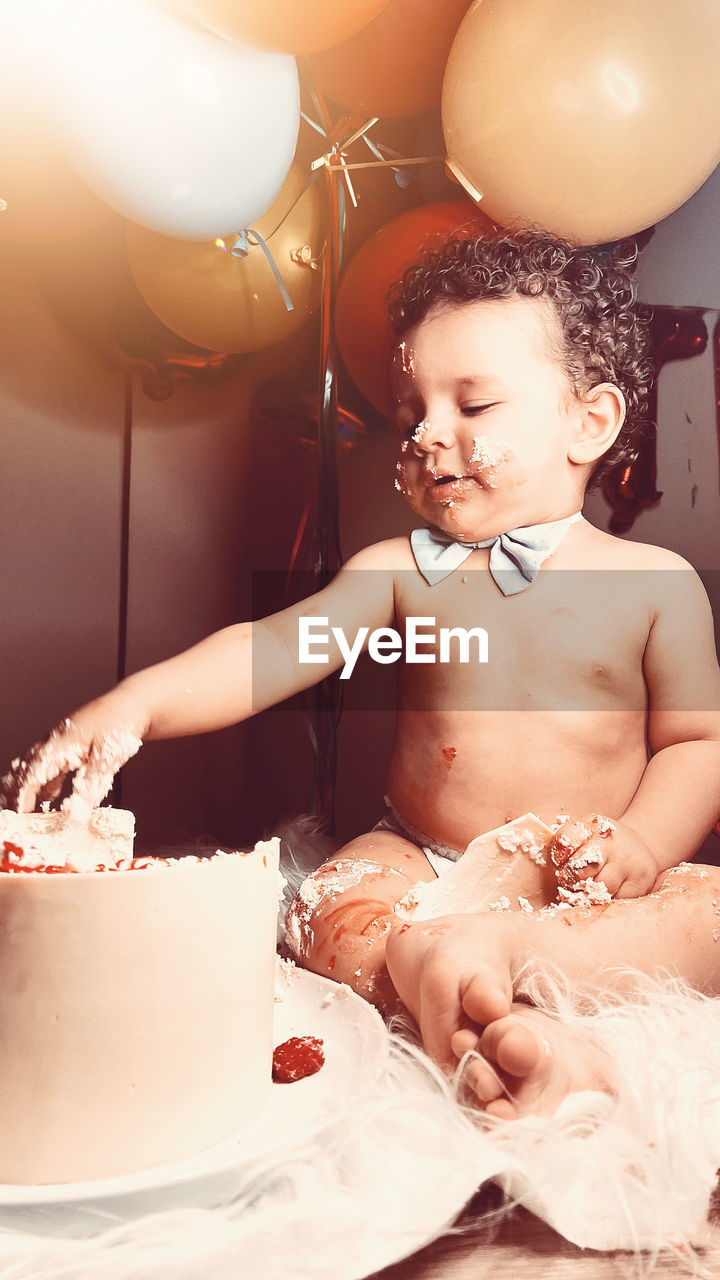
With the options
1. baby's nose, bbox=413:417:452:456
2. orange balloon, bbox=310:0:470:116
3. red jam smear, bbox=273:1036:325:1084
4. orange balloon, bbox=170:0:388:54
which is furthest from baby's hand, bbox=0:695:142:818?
orange balloon, bbox=310:0:470:116

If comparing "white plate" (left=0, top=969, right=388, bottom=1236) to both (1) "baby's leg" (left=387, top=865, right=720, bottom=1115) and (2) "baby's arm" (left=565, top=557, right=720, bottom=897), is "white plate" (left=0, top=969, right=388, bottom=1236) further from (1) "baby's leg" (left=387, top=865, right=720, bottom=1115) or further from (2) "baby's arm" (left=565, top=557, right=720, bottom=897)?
(2) "baby's arm" (left=565, top=557, right=720, bottom=897)

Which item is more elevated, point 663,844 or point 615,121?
point 615,121

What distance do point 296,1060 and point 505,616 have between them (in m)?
0.59

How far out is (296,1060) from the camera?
22.8 inches

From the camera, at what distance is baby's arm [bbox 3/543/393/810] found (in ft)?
2.91

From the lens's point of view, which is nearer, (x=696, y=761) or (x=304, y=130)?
(x=696, y=761)

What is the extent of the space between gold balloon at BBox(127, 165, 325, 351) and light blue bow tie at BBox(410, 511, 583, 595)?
13.6 inches

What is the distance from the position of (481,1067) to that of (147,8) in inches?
38.7

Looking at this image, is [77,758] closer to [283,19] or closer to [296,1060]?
[296,1060]

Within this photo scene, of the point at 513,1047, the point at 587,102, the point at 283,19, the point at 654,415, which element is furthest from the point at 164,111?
the point at 513,1047

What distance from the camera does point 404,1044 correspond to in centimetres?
64

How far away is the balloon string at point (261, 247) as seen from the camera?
110 cm

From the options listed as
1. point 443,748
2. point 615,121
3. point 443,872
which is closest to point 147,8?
point 615,121

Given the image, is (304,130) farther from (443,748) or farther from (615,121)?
(443,748)
